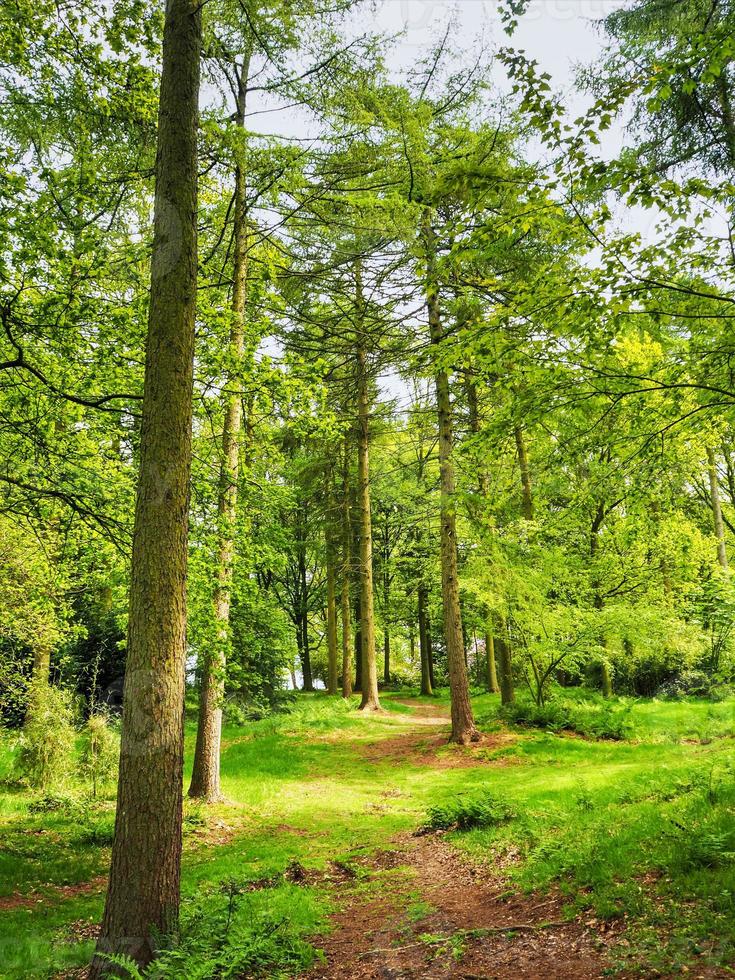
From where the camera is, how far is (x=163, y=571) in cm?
414

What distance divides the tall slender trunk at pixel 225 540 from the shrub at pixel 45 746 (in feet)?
7.41

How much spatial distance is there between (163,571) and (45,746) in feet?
25.0

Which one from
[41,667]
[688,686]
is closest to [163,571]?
[41,667]

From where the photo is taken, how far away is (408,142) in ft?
29.4

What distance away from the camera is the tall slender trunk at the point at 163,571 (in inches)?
152

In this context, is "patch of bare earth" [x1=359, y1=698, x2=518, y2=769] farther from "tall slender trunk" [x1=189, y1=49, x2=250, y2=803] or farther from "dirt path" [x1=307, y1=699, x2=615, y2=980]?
"dirt path" [x1=307, y1=699, x2=615, y2=980]

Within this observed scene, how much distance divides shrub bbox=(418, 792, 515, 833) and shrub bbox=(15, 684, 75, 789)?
236 inches

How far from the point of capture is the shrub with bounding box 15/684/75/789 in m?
9.70

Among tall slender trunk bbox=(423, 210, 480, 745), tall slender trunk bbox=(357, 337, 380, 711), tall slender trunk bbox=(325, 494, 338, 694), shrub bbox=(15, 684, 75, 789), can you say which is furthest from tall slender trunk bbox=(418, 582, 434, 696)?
shrub bbox=(15, 684, 75, 789)

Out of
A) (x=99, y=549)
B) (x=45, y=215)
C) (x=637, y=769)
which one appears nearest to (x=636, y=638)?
(x=637, y=769)

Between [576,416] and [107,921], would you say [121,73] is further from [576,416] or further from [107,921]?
[107,921]

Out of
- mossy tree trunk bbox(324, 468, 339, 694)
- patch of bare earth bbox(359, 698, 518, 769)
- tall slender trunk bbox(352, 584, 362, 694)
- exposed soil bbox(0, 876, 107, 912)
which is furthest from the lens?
tall slender trunk bbox(352, 584, 362, 694)

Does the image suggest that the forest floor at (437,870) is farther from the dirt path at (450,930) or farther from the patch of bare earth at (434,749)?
the patch of bare earth at (434,749)

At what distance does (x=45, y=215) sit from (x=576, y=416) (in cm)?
519
